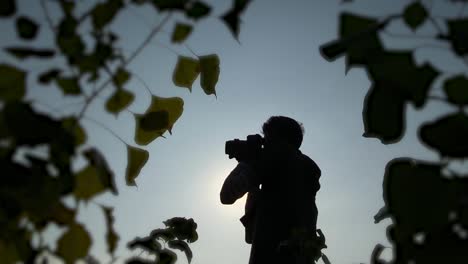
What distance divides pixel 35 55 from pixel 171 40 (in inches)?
11.1

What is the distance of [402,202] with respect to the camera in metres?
0.55

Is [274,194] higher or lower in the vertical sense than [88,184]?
higher

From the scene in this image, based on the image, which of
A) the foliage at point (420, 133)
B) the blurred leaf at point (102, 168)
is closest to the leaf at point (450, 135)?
the foliage at point (420, 133)

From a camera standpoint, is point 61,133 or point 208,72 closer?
point 61,133

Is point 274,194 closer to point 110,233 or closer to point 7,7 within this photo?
point 110,233

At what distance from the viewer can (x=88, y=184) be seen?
70cm

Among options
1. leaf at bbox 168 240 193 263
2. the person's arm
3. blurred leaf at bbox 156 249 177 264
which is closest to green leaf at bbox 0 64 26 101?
blurred leaf at bbox 156 249 177 264

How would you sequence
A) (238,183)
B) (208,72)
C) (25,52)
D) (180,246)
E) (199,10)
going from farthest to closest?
(238,183)
(180,246)
(208,72)
(199,10)
(25,52)

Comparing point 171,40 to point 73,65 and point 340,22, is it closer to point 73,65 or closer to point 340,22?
point 73,65

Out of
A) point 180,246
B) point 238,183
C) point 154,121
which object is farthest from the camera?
point 238,183

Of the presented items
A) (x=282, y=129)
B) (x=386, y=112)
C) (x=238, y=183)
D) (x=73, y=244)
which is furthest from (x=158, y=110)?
(x=282, y=129)

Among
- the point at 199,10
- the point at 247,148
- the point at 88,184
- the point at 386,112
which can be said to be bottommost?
the point at 88,184

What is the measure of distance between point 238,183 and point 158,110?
94.1 inches

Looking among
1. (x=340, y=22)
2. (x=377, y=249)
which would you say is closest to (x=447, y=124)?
(x=340, y=22)
